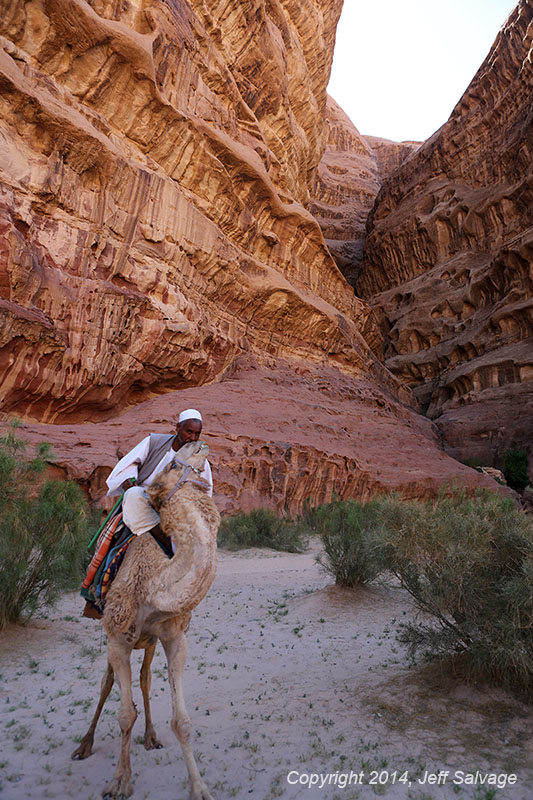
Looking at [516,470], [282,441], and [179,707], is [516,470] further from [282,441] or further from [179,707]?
[179,707]

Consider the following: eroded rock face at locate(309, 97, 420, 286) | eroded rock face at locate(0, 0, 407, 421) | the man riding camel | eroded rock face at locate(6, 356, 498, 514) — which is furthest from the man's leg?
eroded rock face at locate(309, 97, 420, 286)

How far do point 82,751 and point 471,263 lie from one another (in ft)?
146

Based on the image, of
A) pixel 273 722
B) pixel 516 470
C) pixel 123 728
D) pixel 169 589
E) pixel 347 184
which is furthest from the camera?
pixel 347 184

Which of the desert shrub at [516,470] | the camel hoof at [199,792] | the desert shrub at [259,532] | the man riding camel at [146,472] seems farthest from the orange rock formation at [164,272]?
the camel hoof at [199,792]

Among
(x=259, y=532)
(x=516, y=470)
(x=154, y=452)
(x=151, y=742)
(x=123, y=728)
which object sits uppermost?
(x=154, y=452)

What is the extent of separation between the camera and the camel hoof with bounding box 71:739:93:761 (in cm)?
299

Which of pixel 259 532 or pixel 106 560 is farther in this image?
pixel 259 532

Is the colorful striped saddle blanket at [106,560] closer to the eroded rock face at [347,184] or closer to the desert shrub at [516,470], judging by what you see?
the desert shrub at [516,470]

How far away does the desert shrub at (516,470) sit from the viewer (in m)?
27.0

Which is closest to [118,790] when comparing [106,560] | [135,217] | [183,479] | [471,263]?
[106,560]

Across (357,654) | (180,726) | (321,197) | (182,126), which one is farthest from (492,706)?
(321,197)

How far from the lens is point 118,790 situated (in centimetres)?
264

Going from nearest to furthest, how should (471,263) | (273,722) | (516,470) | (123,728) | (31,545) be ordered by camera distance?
(123,728) < (273,722) < (31,545) < (516,470) < (471,263)

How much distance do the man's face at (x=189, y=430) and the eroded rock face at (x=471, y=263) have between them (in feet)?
102
